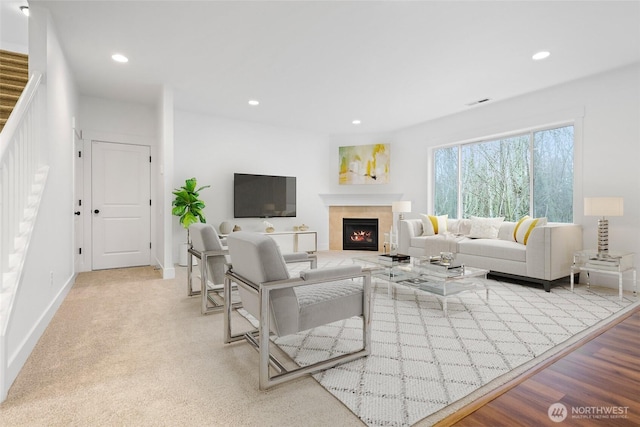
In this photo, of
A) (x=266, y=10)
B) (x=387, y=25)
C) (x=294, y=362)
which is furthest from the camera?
(x=387, y=25)

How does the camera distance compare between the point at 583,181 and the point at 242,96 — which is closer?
the point at 583,181

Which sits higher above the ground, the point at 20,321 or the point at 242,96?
the point at 242,96

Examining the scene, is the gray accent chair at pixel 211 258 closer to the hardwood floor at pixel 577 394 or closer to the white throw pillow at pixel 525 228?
the hardwood floor at pixel 577 394

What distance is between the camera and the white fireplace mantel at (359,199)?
23.9 ft

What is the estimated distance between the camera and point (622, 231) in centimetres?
400

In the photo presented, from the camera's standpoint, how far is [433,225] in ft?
18.8

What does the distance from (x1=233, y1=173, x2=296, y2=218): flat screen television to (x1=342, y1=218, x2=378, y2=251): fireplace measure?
1422 mm

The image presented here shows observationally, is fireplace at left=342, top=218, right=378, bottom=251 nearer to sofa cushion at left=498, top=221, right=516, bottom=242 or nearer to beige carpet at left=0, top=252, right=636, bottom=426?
sofa cushion at left=498, top=221, right=516, bottom=242

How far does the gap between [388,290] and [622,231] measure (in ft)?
9.83

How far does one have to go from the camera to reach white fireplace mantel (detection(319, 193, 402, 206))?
7270mm

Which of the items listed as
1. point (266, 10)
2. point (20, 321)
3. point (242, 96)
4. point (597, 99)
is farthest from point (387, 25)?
point (20, 321)

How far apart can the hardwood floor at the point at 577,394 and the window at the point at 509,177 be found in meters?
3.07

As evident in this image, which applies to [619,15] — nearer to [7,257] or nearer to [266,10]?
[266,10]

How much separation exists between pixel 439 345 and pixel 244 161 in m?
5.14
